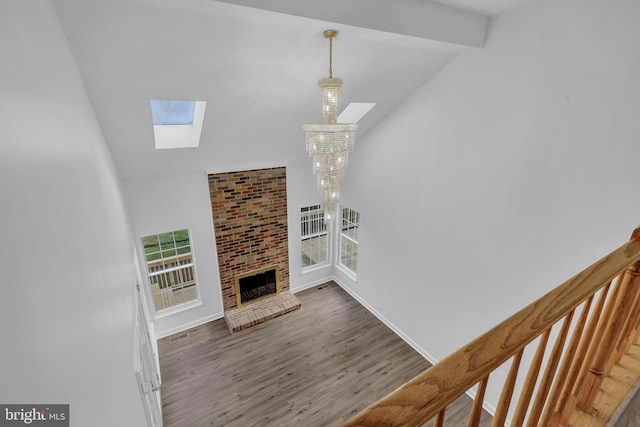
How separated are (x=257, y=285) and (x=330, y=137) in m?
4.31

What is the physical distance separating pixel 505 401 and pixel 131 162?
4.64 metres

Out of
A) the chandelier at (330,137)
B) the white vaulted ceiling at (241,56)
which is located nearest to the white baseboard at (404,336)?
the chandelier at (330,137)

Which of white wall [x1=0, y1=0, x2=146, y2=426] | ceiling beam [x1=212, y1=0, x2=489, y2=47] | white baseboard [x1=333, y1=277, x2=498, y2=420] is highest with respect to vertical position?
ceiling beam [x1=212, y1=0, x2=489, y2=47]

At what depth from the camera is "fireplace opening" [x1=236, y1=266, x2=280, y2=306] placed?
602cm

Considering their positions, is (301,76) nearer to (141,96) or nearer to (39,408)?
(141,96)

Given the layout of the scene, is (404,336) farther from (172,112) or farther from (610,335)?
(172,112)

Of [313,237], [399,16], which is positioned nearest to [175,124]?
[399,16]

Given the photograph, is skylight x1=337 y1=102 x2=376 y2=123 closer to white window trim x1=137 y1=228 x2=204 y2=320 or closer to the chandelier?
the chandelier

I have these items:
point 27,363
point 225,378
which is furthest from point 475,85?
point 225,378

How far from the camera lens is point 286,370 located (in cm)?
471

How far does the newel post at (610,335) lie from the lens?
4.16 feet

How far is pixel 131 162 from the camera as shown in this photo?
4.12m
